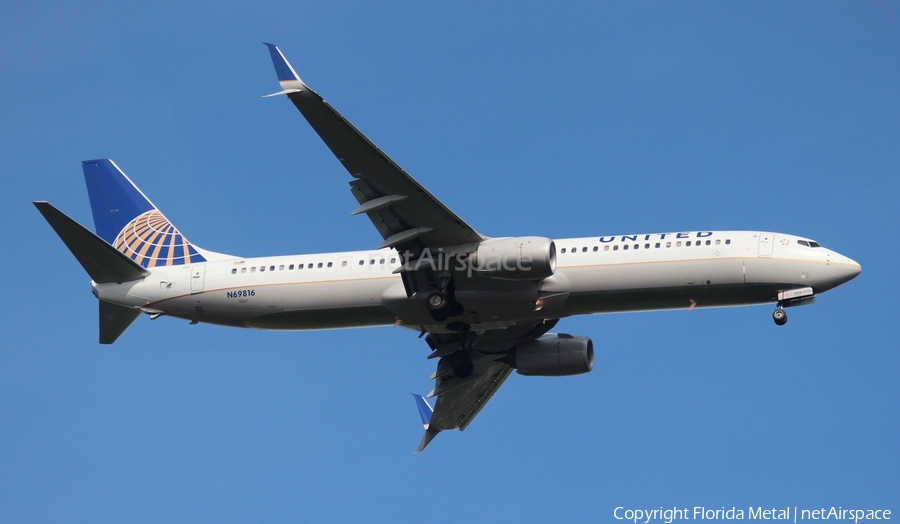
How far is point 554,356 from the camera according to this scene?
4472 cm

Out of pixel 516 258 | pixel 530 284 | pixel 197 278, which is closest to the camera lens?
pixel 516 258

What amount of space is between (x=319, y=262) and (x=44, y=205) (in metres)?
10.1

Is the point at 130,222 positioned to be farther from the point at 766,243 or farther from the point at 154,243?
the point at 766,243

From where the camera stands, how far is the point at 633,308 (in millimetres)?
39750

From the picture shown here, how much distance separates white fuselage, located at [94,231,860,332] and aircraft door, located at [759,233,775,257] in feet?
0.16

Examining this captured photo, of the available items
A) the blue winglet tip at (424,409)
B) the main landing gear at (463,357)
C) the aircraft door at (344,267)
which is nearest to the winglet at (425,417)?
the blue winglet tip at (424,409)

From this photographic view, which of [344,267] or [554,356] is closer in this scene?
[344,267]

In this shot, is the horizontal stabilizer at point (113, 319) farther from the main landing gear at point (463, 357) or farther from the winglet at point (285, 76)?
the winglet at point (285, 76)

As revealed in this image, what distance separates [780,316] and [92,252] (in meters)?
25.7

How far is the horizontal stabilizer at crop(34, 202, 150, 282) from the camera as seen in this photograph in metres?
39.0

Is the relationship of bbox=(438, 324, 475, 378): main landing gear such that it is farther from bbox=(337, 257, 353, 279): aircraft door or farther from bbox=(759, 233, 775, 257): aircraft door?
bbox=(759, 233, 775, 257): aircraft door

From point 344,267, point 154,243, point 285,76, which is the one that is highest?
point 285,76

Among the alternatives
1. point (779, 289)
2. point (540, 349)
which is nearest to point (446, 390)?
point (540, 349)

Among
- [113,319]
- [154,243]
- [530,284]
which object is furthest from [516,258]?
[113,319]
